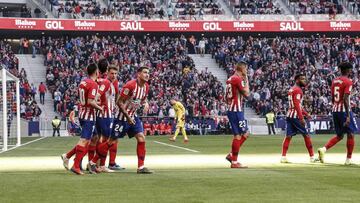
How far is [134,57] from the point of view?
57938 mm

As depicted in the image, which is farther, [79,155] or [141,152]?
[141,152]

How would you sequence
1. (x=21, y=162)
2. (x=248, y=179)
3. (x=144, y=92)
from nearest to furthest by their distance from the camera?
1. (x=248, y=179)
2. (x=144, y=92)
3. (x=21, y=162)

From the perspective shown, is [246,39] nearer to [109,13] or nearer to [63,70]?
[109,13]

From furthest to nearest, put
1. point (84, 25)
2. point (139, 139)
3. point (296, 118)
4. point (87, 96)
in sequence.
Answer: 1. point (84, 25)
2. point (296, 118)
3. point (139, 139)
4. point (87, 96)

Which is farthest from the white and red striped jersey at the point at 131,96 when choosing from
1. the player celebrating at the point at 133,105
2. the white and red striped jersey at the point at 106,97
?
the white and red striped jersey at the point at 106,97

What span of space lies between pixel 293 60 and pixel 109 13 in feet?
50.9

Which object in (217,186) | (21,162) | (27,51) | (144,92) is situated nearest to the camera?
(217,186)

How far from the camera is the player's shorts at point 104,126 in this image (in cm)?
1694

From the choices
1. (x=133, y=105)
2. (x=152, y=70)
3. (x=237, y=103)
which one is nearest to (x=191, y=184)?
(x=133, y=105)

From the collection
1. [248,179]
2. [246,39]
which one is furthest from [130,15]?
[248,179]

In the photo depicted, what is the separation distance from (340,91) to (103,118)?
6005 millimetres

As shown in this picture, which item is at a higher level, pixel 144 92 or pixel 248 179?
pixel 144 92

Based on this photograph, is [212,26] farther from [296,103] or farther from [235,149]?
[235,149]

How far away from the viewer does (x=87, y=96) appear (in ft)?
53.0
